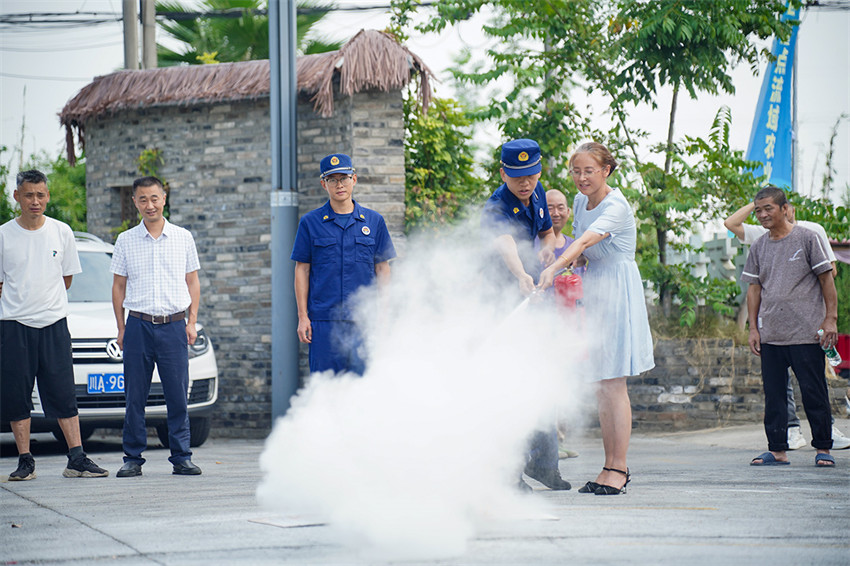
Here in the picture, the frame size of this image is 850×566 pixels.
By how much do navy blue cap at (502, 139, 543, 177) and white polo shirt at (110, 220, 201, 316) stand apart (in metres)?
2.76

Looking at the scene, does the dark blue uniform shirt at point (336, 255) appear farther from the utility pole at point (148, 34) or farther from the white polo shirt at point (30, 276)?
the utility pole at point (148, 34)

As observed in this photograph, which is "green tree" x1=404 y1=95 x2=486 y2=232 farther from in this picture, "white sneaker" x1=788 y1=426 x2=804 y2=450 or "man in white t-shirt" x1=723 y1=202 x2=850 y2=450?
"white sneaker" x1=788 y1=426 x2=804 y2=450

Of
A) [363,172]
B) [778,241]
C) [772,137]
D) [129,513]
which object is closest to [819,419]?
[778,241]

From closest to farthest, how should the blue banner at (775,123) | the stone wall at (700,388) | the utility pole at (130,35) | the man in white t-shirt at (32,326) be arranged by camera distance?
the man in white t-shirt at (32,326) < the stone wall at (700,388) < the utility pole at (130,35) < the blue banner at (775,123)

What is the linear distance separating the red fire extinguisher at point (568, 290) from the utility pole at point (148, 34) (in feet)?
46.1

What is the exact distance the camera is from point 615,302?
5.48 meters

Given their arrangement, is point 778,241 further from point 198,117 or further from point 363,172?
point 198,117

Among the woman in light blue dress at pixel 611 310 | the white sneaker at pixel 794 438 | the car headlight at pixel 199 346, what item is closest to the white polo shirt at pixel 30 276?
the car headlight at pixel 199 346

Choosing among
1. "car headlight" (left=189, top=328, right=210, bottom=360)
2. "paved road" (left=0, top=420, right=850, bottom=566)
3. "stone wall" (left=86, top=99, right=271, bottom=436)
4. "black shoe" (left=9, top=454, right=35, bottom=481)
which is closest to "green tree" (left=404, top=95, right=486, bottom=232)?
"stone wall" (left=86, top=99, right=271, bottom=436)

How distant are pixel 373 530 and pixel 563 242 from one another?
3.79 meters

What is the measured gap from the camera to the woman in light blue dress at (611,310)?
5402mm

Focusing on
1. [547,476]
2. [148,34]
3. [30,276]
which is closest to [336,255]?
[547,476]

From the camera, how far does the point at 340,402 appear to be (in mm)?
4539

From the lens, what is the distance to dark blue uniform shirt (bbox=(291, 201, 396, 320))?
5.88m
